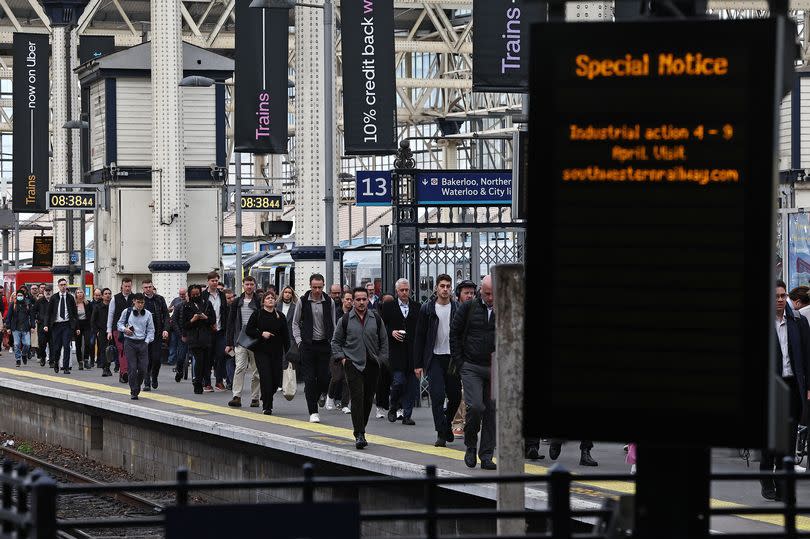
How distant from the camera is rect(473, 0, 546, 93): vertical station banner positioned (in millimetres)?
20844

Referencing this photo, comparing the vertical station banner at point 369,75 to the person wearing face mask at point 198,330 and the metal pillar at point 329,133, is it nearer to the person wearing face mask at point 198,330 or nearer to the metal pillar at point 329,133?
the metal pillar at point 329,133

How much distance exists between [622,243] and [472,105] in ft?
189

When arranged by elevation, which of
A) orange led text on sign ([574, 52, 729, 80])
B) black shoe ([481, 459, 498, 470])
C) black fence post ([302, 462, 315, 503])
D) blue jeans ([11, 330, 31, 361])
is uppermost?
orange led text on sign ([574, 52, 729, 80])

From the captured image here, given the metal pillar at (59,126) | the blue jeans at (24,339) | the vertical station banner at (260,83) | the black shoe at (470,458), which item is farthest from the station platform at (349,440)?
the metal pillar at (59,126)

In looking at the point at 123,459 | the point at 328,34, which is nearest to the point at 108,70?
the point at 328,34

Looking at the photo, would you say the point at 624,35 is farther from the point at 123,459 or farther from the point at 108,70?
the point at 108,70

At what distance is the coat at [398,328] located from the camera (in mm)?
A: 21844

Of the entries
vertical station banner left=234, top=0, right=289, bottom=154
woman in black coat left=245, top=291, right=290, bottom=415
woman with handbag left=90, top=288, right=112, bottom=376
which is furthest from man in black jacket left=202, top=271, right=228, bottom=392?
vertical station banner left=234, top=0, right=289, bottom=154

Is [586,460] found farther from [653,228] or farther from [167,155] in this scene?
[167,155]

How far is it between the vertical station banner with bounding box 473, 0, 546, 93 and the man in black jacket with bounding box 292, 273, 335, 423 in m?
3.36

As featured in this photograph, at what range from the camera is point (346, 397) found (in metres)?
24.6

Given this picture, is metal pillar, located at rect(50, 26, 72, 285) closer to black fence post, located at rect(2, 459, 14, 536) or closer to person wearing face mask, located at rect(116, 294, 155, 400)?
person wearing face mask, located at rect(116, 294, 155, 400)

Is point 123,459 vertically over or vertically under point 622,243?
under

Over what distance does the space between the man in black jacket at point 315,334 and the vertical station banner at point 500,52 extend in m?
3.36
